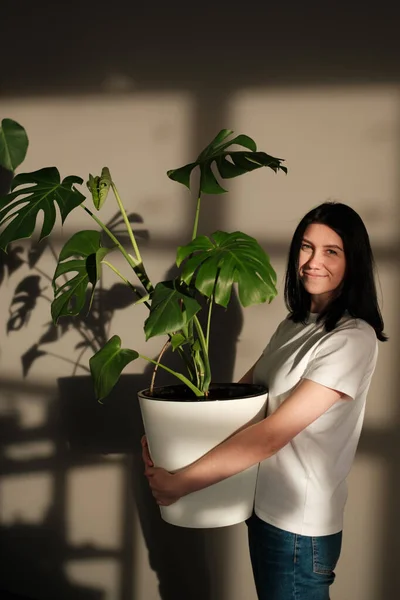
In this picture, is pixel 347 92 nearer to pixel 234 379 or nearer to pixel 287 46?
pixel 287 46

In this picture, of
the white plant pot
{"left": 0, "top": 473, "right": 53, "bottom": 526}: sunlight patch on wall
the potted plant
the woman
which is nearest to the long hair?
the woman

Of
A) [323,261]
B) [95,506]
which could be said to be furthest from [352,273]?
[95,506]

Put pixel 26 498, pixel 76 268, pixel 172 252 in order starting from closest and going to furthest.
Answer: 1. pixel 76 268
2. pixel 172 252
3. pixel 26 498

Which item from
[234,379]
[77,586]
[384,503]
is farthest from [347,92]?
[77,586]

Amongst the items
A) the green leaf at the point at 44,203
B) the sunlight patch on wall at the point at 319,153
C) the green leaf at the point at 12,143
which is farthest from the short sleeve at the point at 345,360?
the green leaf at the point at 12,143

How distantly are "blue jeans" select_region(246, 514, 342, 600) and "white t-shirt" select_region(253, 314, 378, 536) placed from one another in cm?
3

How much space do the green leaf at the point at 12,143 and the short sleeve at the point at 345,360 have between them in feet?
3.90

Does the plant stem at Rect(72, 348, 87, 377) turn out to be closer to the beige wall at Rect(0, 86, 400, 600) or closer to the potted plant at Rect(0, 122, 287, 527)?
the beige wall at Rect(0, 86, 400, 600)

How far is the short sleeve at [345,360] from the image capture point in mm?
1667

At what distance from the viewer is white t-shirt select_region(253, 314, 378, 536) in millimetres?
1691

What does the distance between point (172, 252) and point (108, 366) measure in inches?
32.9

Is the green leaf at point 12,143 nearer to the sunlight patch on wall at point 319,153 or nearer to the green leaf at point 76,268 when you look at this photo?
the green leaf at point 76,268

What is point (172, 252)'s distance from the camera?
258cm

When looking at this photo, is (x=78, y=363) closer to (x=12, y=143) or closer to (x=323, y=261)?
(x=12, y=143)
